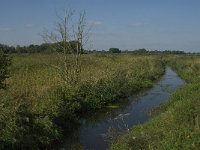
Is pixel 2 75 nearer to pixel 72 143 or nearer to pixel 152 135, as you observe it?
pixel 72 143

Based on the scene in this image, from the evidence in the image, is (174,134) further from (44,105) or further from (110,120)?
(110,120)

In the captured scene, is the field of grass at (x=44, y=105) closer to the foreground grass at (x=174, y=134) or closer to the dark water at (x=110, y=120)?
the dark water at (x=110, y=120)

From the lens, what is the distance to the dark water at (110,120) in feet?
46.1

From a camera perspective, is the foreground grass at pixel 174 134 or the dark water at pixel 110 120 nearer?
the foreground grass at pixel 174 134

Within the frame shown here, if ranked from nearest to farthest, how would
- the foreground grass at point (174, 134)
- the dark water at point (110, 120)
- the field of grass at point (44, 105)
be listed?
the foreground grass at point (174, 134)
the field of grass at point (44, 105)
the dark water at point (110, 120)

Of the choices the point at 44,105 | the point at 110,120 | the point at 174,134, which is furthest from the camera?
the point at 110,120

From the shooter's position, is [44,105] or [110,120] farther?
[110,120]

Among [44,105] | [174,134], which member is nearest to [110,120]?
[44,105]

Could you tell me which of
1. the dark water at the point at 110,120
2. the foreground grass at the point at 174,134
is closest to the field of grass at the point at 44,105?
the dark water at the point at 110,120

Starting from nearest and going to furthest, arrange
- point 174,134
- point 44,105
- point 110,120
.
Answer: point 174,134 < point 44,105 < point 110,120

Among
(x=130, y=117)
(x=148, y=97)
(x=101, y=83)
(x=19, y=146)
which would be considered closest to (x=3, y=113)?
(x=19, y=146)

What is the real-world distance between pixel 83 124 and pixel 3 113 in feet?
21.0

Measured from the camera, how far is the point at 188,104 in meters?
11.7

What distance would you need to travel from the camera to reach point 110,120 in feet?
59.9
